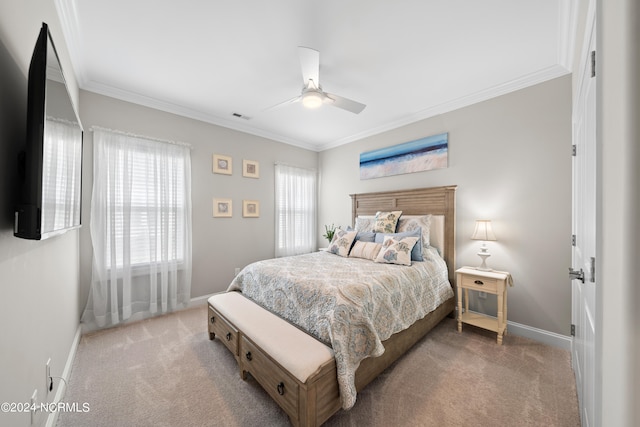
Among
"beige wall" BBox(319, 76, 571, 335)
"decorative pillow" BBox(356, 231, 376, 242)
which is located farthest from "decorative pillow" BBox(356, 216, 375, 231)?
"beige wall" BBox(319, 76, 571, 335)

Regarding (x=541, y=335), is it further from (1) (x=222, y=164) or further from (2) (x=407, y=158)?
(1) (x=222, y=164)

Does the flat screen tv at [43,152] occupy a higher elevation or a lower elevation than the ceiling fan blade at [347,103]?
lower

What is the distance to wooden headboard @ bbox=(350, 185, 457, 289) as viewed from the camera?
3.15m

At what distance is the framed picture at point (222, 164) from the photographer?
3.68 metres

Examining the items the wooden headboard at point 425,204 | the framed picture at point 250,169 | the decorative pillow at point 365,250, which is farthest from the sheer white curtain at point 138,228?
the wooden headboard at point 425,204

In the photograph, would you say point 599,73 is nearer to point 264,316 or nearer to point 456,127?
point 264,316

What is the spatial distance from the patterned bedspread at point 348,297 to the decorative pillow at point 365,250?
0.36 feet

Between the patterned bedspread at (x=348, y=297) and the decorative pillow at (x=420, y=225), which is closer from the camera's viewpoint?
the patterned bedspread at (x=348, y=297)

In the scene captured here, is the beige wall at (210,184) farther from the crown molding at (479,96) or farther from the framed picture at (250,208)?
the crown molding at (479,96)

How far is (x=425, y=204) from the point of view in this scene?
3432 mm

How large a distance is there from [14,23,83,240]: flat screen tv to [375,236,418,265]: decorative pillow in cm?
264

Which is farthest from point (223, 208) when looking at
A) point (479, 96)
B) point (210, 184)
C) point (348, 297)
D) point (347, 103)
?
point (479, 96)

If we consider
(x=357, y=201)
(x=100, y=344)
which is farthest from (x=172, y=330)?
(x=357, y=201)

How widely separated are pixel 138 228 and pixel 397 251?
3.20 m
